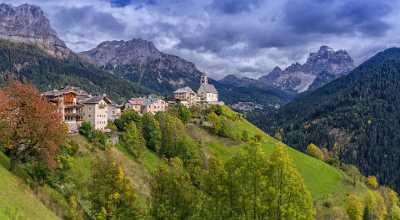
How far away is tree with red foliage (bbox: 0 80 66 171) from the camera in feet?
150

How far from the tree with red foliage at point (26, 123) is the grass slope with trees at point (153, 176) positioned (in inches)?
4.7

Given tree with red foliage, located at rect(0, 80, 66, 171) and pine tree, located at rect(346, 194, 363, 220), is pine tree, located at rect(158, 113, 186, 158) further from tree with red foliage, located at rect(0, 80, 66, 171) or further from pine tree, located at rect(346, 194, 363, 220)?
tree with red foliage, located at rect(0, 80, 66, 171)

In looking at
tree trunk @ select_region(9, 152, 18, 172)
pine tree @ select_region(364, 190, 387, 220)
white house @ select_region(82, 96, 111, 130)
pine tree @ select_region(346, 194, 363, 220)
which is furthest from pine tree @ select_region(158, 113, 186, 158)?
pine tree @ select_region(364, 190, 387, 220)

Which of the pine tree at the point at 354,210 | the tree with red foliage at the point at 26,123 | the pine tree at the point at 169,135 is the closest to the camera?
the tree with red foliage at the point at 26,123

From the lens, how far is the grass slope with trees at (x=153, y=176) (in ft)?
88.2

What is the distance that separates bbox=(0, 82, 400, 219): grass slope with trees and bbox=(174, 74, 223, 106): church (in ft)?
146

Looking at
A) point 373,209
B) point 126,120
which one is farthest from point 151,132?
point 373,209

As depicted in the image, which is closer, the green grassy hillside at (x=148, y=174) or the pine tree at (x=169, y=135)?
the green grassy hillside at (x=148, y=174)

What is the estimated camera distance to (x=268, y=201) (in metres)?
26.6

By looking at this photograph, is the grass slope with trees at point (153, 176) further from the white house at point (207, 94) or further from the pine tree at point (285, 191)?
the white house at point (207, 94)

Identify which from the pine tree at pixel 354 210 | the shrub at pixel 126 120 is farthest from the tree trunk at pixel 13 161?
the pine tree at pixel 354 210

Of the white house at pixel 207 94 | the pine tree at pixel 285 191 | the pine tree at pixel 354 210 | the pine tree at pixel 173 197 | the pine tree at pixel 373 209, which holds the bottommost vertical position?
the pine tree at pixel 373 209

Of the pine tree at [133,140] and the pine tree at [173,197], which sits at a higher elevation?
the pine tree at [173,197]

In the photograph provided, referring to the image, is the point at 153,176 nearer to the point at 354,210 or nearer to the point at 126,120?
the point at 126,120
